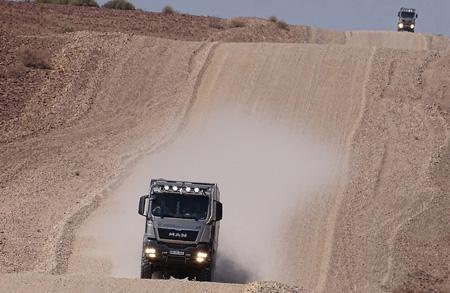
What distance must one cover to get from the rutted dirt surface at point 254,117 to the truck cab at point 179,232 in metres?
3.05

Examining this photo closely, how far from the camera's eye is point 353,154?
47.3 m

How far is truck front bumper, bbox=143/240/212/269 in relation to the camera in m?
28.3

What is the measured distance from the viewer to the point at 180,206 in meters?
29.2

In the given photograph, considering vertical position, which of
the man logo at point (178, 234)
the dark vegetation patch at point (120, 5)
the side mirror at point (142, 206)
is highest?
the dark vegetation patch at point (120, 5)

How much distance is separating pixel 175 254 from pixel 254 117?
2376 cm

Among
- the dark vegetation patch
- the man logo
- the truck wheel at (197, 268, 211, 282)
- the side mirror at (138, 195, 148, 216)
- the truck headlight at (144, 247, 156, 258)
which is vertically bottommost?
Result: the truck wheel at (197, 268, 211, 282)

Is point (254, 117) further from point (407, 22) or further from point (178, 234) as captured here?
point (407, 22)

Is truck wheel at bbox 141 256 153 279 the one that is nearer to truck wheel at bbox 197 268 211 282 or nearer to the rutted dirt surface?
truck wheel at bbox 197 268 211 282

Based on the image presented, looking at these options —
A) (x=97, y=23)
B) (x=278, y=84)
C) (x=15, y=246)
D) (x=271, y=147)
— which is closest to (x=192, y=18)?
(x=97, y=23)

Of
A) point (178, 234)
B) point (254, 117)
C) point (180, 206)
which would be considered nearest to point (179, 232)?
point (178, 234)

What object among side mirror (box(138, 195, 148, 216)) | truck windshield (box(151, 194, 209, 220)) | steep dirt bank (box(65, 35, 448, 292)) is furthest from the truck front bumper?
steep dirt bank (box(65, 35, 448, 292))

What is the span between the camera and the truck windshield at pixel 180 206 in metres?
29.0

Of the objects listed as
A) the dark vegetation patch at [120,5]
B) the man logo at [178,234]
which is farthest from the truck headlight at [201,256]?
the dark vegetation patch at [120,5]

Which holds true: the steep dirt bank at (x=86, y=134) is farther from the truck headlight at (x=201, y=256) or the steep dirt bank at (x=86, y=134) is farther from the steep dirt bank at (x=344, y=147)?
the truck headlight at (x=201, y=256)
